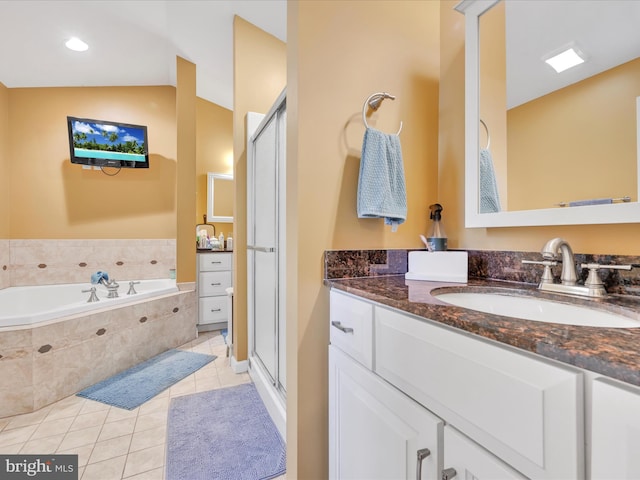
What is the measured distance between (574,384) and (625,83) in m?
0.93

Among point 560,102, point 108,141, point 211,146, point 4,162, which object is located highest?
point 211,146

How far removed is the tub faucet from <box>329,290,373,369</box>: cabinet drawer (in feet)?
1.84

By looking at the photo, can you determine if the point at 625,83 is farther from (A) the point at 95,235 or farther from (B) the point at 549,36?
(A) the point at 95,235

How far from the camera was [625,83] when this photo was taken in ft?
2.85

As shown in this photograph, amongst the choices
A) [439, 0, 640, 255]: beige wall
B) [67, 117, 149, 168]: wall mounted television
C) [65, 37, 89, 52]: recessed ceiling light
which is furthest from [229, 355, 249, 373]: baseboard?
[65, 37, 89, 52]: recessed ceiling light

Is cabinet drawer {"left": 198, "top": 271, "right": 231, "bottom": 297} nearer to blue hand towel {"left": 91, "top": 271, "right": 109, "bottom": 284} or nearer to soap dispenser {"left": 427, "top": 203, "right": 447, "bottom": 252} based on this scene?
blue hand towel {"left": 91, "top": 271, "right": 109, "bottom": 284}

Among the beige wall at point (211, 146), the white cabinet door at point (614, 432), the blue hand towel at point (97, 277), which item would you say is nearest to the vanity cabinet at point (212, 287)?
the beige wall at point (211, 146)

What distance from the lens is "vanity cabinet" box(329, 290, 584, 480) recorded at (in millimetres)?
452

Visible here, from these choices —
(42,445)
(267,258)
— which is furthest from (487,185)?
(42,445)

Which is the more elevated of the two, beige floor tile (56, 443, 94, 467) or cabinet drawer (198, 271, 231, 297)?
cabinet drawer (198, 271, 231, 297)

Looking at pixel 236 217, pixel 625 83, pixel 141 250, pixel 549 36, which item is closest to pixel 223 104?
pixel 141 250

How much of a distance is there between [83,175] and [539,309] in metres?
4.27

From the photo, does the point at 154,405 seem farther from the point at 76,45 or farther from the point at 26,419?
the point at 76,45

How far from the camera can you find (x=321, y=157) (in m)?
1.18
